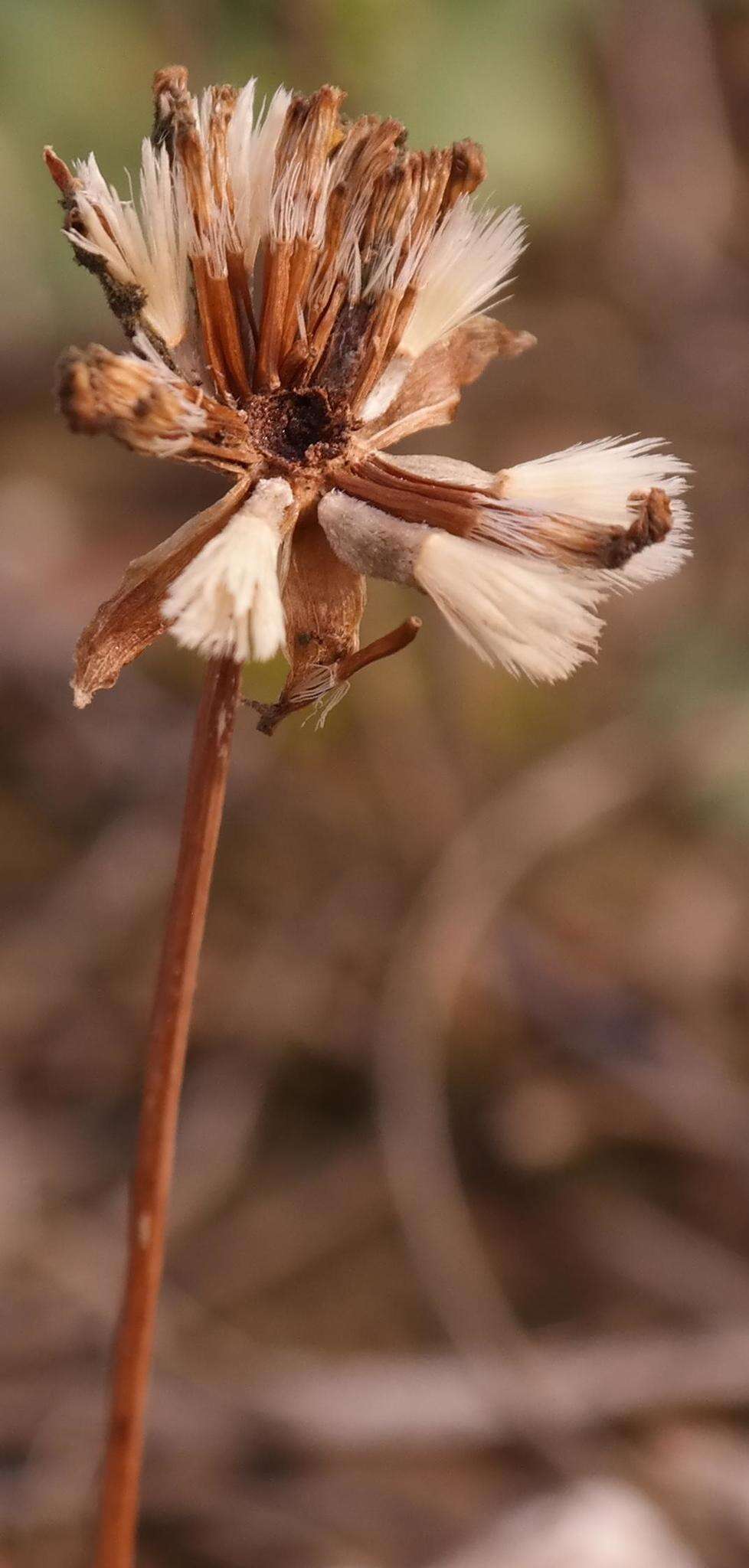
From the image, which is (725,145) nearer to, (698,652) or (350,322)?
(698,652)

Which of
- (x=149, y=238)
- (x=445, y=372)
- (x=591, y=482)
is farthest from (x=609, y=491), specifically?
(x=149, y=238)

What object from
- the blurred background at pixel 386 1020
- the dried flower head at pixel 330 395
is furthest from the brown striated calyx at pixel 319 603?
the blurred background at pixel 386 1020

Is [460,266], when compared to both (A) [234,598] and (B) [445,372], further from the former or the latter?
(A) [234,598]

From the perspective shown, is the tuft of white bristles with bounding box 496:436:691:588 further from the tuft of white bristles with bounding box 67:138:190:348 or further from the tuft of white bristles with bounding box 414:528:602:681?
the tuft of white bristles with bounding box 67:138:190:348

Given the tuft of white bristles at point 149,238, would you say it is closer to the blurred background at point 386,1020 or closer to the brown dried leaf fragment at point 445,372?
the brown dried leaf fragment at point 445,372

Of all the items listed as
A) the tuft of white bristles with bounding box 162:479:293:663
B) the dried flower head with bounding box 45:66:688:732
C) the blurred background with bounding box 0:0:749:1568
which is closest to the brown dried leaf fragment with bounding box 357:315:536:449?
the dried flower head with bounding box 45:66:688:732

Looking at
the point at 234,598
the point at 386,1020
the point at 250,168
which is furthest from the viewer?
the point at 386,1020
